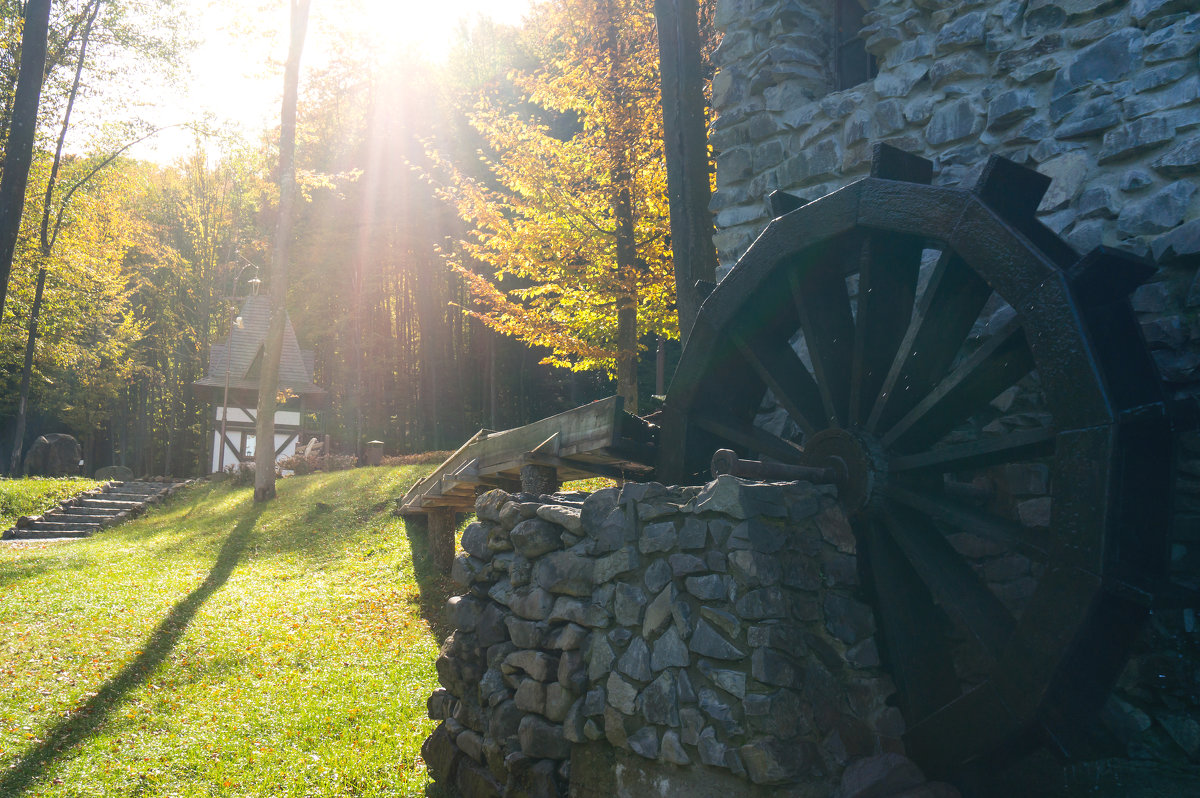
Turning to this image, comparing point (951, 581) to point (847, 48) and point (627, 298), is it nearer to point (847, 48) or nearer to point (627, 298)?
point (847, 48)

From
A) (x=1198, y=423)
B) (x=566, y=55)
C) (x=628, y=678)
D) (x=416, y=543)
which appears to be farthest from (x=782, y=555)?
(x=566, y=55)

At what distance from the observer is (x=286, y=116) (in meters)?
16.5

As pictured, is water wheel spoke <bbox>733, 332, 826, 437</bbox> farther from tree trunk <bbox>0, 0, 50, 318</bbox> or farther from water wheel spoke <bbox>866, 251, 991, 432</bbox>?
tree trunk <bbox>0, 0, 50, 318</bbox>

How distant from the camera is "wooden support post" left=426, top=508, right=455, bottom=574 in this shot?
31.1ft

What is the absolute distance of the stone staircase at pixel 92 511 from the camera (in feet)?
52.6

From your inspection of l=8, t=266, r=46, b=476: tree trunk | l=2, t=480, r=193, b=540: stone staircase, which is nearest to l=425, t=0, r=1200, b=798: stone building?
l=2, t=480, r=193, b=540: stone staircase

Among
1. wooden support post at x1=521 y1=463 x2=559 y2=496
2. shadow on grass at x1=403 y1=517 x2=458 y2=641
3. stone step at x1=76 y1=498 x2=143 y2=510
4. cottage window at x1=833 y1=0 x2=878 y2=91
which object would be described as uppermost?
cottage window at x1=833 y1=0 x2=878 y2=91

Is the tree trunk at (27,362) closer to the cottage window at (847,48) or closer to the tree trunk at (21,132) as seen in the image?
the tree trunk at (21,132)

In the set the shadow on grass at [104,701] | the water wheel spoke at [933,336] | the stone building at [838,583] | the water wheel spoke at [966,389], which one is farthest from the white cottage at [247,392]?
the water wheel spoke at [966,389]

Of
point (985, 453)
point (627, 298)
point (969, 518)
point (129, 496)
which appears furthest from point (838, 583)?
point (129, 496)

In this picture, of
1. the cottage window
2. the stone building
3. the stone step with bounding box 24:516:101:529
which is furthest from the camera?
the stone step with bounding box 24:516:101:529

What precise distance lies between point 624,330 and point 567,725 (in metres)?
8.32

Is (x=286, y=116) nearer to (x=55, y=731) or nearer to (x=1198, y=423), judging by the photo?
(x=55, y=731)

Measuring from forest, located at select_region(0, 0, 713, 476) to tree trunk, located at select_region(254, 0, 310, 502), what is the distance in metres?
1.01
